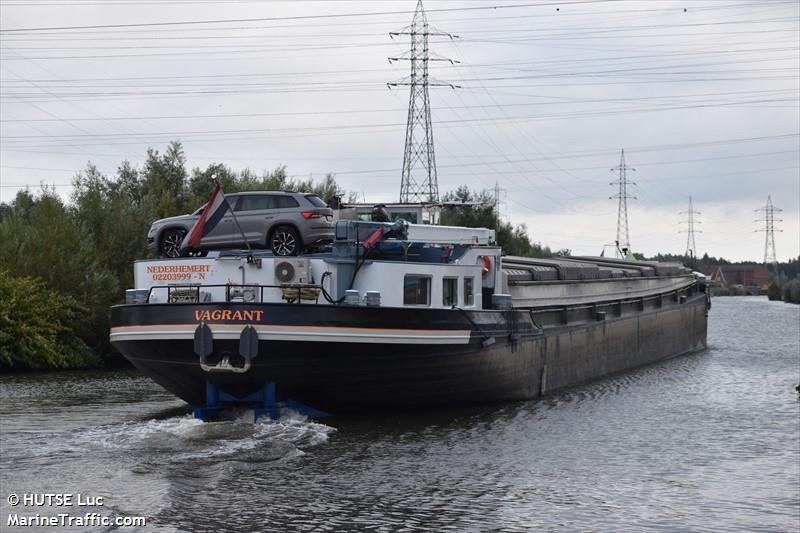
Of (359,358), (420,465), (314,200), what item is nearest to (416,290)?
(359,358)

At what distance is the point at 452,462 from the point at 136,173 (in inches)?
1604

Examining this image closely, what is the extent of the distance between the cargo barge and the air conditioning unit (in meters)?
0.02

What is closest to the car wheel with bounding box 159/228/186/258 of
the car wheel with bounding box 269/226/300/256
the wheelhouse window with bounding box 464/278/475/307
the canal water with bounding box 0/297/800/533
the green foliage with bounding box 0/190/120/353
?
the car wheel with bounding box 269/226/300/256

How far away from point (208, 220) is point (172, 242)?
2276mm

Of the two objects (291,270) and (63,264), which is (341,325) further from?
(63,264)

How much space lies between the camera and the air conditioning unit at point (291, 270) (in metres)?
23.2

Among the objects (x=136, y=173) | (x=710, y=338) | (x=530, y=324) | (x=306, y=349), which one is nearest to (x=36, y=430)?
(x=306, y=349)

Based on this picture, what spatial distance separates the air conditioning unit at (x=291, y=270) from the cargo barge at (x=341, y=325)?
0.02 metres

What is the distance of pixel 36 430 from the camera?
2273cm

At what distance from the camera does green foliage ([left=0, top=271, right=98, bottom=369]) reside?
35344 mm

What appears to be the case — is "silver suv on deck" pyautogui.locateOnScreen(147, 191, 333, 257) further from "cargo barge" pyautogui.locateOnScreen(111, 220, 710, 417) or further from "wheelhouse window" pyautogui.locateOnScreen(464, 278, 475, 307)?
"wheelhouse window" pyautogui.locateOnScreen(464, 278, 475, 307)

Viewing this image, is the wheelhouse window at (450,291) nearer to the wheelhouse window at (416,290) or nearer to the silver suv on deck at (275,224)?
the wheelhouse window at (416,290)

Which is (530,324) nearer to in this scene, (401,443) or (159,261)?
(401,443)

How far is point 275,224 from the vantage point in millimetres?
24156
